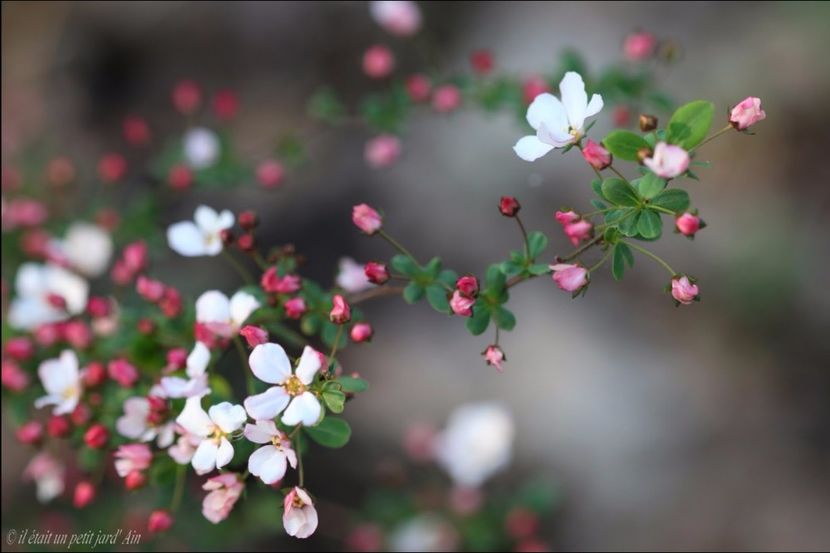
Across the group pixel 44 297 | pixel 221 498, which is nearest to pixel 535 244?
pixel 221 498

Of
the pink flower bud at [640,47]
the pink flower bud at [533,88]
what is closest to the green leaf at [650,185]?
the pink flower bud at [533,88]

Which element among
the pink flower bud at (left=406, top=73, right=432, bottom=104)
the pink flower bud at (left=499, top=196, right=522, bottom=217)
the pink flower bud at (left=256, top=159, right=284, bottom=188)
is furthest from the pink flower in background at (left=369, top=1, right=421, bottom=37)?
the pink flower bud at (left=499, top=196, right=522, bottom=217)

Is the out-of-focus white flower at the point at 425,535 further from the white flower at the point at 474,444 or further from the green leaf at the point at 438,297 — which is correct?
the green leaf at the point at 438,297

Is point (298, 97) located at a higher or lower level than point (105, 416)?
higher

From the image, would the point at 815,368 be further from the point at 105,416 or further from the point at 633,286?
the point at 105,416

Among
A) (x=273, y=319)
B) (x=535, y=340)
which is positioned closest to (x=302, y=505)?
(x=273, y=319)

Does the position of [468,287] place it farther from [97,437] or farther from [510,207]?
[97,437]
